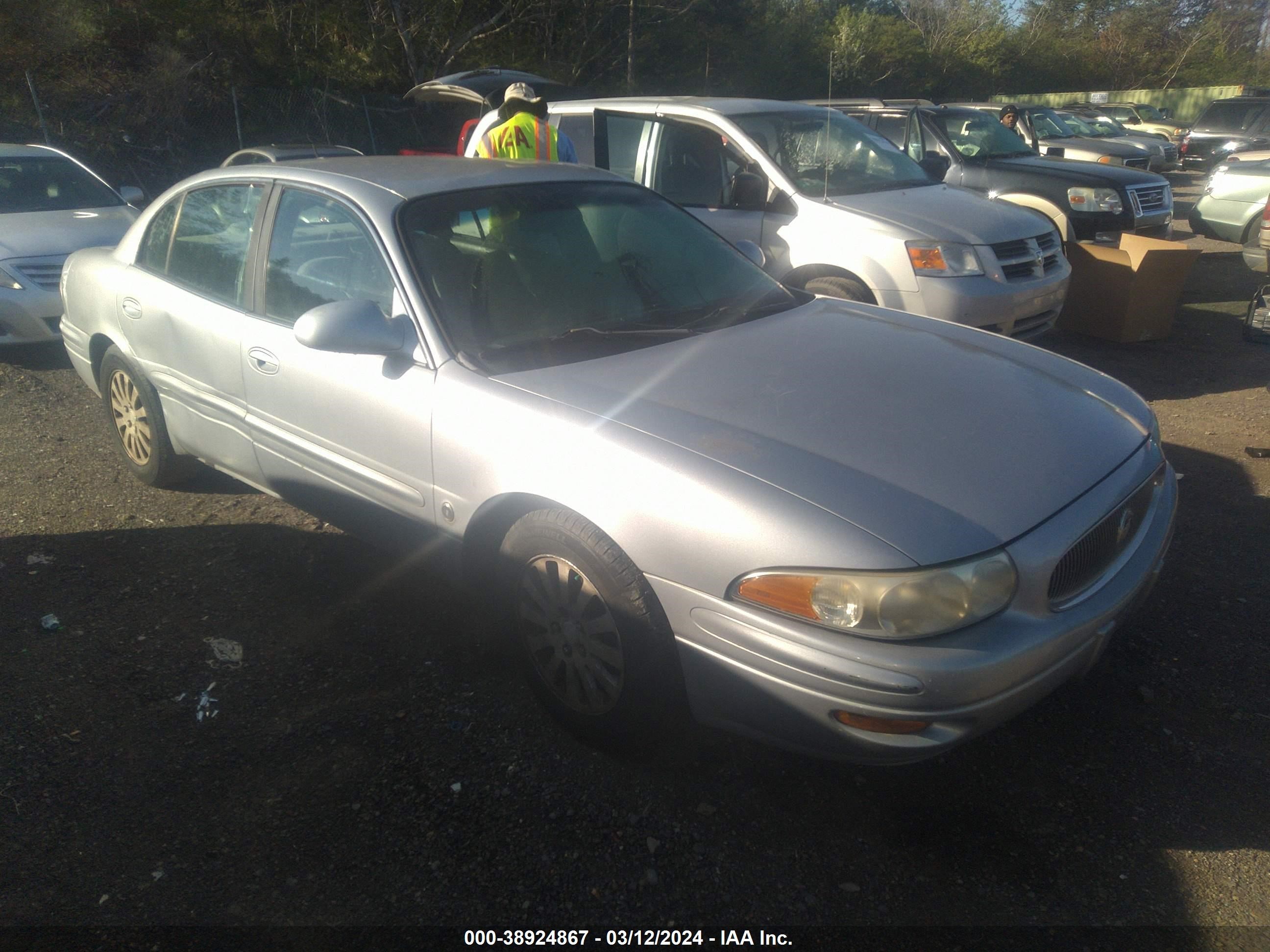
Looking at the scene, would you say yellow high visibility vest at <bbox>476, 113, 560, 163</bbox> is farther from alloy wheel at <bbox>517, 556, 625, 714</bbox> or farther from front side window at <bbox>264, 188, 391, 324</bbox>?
alloy wheel at <bbox>517, 556, 625, 714</bbox>

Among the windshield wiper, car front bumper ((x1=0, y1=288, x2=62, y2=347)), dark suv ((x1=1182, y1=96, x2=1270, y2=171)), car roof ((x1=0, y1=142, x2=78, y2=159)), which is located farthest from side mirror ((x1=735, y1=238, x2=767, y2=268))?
dark suv ((x1=1182, y1=96, x2=1270, y2=171))

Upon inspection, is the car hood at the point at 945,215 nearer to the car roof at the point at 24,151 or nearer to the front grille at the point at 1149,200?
the front grille at the point at 1149,200

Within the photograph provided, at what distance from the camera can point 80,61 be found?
17719 millimetres

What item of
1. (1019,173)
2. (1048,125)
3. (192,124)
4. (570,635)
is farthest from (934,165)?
(192,124)

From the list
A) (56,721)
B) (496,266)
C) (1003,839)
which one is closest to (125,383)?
(56,721)

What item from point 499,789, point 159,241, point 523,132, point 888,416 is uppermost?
Result: point 523,132

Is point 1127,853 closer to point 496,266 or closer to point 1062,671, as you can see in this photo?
point 1062,671

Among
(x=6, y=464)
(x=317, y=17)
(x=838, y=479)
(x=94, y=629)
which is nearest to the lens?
(x=838, y=479)

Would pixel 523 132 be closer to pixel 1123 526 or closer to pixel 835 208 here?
pixel 835 208

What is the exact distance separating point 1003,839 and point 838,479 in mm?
1049

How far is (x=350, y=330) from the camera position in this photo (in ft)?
9.82

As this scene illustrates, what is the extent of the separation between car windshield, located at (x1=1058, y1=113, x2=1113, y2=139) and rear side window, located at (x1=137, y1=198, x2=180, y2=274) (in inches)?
751

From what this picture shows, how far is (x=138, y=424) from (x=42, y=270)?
3287 millimetres

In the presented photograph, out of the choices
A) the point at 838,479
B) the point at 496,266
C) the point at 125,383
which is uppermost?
the point at 496,266
